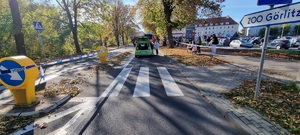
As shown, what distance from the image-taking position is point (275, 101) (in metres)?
4.09

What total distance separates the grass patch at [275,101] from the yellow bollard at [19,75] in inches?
205

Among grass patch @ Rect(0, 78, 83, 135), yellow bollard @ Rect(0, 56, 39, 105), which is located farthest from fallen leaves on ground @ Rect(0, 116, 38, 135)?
yellow bollard @ Rect(0, 56, 39, 105)

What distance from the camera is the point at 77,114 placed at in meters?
3.75

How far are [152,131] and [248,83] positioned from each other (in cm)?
444

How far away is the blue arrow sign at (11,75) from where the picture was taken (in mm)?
3797

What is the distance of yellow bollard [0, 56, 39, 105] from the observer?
12.4 ft

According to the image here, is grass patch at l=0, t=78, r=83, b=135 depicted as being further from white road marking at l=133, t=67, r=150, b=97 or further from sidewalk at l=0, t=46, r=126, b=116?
white road marking at l=133, t=67, r=150, b=97

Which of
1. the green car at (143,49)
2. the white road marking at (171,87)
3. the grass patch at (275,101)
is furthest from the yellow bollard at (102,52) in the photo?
the grass patch at (275,101)

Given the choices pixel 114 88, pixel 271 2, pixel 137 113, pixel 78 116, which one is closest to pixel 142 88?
pixel 114 88

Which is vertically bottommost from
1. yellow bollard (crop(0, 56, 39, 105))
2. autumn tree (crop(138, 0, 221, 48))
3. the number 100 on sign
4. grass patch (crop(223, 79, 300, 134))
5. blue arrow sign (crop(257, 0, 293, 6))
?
grass patch (crop(223, 79, 300, 134))

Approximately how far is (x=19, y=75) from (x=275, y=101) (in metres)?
6.30

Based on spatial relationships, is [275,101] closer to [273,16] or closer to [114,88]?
[273,16]

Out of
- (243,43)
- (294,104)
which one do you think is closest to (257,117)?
(294,104)

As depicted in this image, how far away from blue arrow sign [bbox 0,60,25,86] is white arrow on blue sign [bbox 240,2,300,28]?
5.64m
